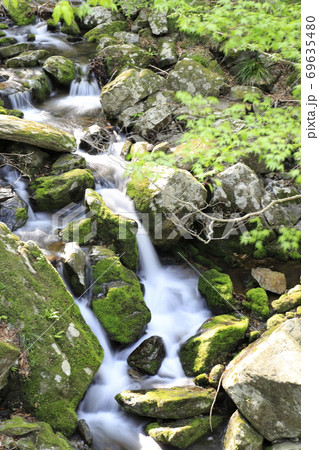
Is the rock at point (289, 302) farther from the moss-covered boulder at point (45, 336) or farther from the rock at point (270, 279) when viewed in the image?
the moss-covered boulder at point (45, 336)

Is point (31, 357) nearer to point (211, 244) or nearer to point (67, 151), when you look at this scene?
point (211, 244)

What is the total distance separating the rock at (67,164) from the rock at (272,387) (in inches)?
206

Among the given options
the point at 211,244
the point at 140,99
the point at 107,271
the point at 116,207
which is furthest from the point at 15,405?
the point at 140,99

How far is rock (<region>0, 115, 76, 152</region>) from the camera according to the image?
→ 7.14m

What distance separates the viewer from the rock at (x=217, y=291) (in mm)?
6117

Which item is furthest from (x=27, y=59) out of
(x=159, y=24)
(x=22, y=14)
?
(x=159, y=24)

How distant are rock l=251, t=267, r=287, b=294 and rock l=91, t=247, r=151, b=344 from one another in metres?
2.44

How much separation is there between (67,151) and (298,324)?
5.90m

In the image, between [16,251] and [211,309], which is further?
[211,309]

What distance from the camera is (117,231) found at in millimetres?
6387

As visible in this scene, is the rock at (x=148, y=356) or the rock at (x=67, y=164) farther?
the rock at (x=67, y=164)

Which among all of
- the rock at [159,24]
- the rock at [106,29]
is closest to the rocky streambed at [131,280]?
the rock at [159,24]

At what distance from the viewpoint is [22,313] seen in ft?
13.6

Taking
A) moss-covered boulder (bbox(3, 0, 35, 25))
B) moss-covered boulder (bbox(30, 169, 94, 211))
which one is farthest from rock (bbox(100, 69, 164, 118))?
moss-covered boulder (bbox(3, 0, 35, 25))
